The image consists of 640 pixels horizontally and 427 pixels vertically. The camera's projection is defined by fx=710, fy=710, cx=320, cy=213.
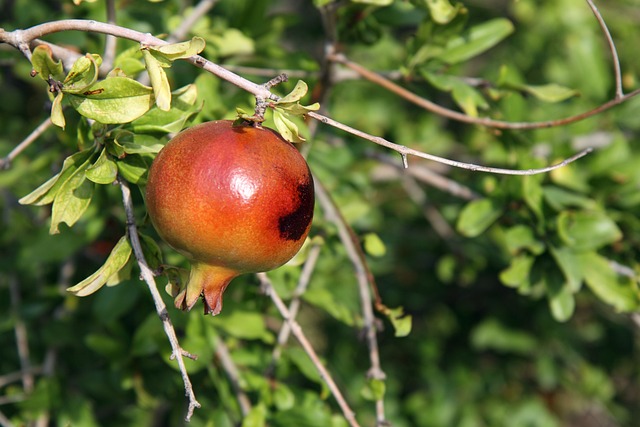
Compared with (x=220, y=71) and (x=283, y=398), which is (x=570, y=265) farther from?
(x=220, y=71)

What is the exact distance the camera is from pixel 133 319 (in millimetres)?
1869

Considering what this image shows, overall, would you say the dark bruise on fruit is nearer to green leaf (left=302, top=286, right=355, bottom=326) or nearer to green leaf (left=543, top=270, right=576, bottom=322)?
green leaf (left=302, top=286, right=355, bottom=326)

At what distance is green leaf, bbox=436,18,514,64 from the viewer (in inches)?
61.9

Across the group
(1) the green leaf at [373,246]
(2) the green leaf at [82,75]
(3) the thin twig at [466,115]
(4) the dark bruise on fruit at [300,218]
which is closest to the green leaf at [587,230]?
(3) the thin twig at [466,115]

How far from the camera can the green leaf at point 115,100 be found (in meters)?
0.93

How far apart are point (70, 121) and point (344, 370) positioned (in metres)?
1.35

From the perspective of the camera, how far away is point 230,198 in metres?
0.81

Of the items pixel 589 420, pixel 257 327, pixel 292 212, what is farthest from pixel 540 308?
pixel 292 212

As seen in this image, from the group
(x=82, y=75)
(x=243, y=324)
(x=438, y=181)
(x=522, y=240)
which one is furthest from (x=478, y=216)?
(x=82, y=75)

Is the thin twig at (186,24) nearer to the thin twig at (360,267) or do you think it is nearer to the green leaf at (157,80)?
the thin twig at (360,267)

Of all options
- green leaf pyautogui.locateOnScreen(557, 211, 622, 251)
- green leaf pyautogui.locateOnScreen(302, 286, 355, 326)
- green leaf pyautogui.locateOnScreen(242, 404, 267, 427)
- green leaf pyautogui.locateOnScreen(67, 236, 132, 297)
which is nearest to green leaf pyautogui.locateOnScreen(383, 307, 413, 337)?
green leaf pyautogui.locateOnScreen(302, 286, 355, 326)

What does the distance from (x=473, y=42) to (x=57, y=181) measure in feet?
3.26

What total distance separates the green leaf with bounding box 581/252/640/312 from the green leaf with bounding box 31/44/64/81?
1141 millimetres

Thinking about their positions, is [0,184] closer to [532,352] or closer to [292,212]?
[292,212]
